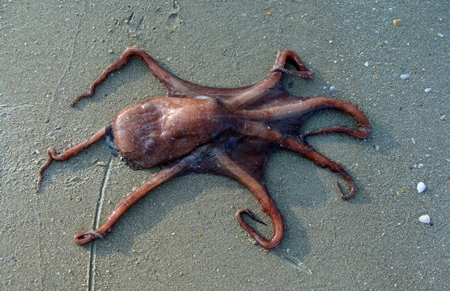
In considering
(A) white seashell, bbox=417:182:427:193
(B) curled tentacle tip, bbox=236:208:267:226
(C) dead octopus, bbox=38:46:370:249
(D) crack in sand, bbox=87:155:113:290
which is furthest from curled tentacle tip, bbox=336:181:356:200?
(D) crack in sand, bbox=87:155:113:290

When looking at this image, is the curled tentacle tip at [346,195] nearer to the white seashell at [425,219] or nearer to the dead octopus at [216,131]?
the dead octopus at [216,131]

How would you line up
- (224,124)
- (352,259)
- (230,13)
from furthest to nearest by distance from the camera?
(230,13) → (352,259) → (224,124)

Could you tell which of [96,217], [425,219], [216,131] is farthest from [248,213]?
[425,219]

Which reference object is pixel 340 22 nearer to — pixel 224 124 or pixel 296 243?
pixel 224 124

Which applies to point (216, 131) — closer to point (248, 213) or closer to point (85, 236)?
point (248, 213)

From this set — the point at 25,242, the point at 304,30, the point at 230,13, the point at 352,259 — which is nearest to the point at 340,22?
the point at 304,30

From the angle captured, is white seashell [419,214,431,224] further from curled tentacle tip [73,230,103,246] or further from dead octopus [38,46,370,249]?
curled tentacle tip [73,230,103,246]

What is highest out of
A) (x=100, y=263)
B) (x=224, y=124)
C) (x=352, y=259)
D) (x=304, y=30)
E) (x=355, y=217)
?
(x=304, y=30)

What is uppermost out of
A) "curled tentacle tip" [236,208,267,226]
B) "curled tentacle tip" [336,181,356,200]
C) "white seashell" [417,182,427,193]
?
"white seashell" [417,182,427,193]
